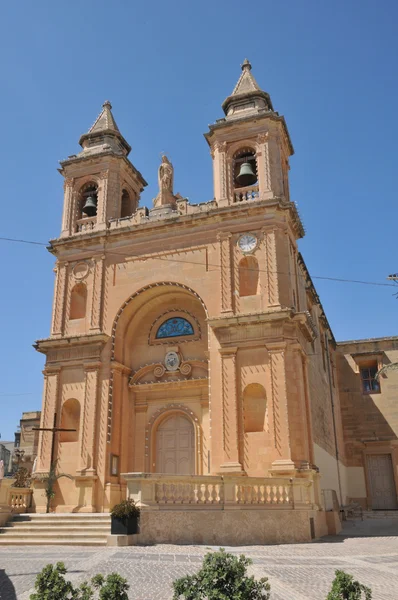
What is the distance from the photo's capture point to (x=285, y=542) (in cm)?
1388

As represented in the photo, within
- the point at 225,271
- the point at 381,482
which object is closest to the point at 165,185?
the point at 225,271

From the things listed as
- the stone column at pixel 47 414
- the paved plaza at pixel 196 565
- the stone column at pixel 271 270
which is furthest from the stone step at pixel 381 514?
the stone column at pixel 47 414

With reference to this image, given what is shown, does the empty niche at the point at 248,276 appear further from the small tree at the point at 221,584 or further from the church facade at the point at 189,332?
the small tree at the point at 221,584

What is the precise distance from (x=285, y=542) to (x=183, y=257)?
10687 mm

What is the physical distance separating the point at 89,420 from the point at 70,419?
147 cm

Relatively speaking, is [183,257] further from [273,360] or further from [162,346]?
[273,360]

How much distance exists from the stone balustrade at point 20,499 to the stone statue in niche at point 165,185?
11.8 m

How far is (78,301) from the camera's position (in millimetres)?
22219

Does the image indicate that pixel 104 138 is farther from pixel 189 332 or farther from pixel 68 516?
pixel 68 516

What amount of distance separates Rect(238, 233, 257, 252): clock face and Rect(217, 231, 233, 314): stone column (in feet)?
1.44

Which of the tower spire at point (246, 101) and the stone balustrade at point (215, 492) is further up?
the tower spire at point (246, 101)

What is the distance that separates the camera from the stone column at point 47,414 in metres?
19.7

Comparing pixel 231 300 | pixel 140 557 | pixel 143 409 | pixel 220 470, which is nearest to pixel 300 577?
pixel 140 557

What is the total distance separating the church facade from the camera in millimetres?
17781
